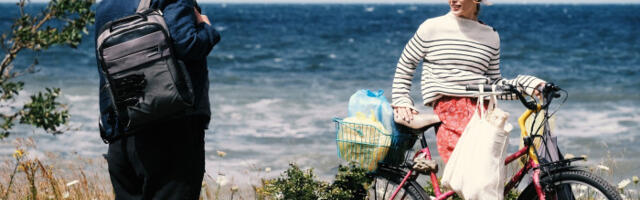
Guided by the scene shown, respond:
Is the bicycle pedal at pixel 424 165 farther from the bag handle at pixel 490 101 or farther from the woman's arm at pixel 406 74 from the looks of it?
the bag handle at pixel 490 101

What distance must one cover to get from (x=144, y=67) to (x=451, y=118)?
58.8 inches

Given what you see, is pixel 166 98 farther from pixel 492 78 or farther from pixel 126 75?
pixel 492 78

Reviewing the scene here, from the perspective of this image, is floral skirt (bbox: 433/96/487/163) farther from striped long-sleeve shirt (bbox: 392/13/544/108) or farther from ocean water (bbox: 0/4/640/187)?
ocean water (bbox: 0/4/640/187)

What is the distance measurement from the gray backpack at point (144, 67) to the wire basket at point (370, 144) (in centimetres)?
111

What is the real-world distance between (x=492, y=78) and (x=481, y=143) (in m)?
0.53

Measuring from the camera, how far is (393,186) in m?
3.87

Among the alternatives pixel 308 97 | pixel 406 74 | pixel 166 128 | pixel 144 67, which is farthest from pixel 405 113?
pixel 308 97

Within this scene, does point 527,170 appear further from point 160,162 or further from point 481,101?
point 160,162

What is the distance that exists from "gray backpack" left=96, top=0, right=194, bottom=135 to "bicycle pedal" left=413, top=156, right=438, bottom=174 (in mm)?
1335

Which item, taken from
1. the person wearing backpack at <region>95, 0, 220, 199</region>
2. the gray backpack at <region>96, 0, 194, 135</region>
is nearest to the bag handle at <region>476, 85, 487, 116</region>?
the person wearing backpack at <region>95, 0, 220, 199</region>

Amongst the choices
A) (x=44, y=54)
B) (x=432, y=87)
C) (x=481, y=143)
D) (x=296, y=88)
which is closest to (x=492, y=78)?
(x=432, y=87)

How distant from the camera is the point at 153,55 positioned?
2.78 metres

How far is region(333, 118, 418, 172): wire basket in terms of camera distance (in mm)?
3701

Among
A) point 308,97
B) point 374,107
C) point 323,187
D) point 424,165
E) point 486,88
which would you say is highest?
point 486,88
